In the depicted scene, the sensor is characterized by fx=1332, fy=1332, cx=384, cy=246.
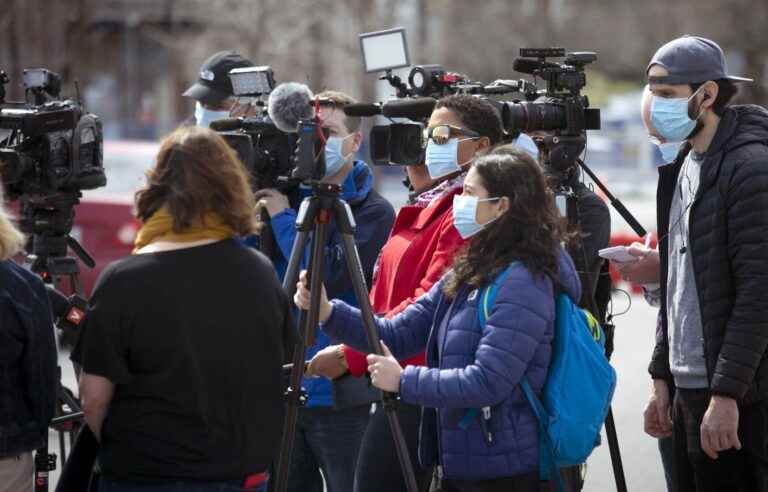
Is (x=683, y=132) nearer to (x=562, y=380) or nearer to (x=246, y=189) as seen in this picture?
(x=562, y=380)

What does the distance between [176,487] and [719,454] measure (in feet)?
5.94

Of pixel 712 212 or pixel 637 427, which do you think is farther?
pixel 637 427

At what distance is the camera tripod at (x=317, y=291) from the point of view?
4.15m

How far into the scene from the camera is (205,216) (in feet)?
11.3

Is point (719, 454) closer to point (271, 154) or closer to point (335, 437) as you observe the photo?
point (335, 437)

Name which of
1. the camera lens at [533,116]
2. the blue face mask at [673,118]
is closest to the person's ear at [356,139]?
the camera lens at [533,116]

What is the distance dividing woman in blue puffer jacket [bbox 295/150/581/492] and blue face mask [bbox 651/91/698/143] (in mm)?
626

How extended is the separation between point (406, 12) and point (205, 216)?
23532mm

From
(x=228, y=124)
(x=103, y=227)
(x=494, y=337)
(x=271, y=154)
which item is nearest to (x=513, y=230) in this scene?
(x=494, y=337)

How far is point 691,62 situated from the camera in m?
4.35

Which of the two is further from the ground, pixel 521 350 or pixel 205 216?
pixel 205 216

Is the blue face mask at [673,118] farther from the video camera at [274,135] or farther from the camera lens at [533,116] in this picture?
the video camera at [274,135]

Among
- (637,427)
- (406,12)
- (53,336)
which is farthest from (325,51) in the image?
(53,336)

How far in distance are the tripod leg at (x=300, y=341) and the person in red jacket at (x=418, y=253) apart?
9.8 inches
